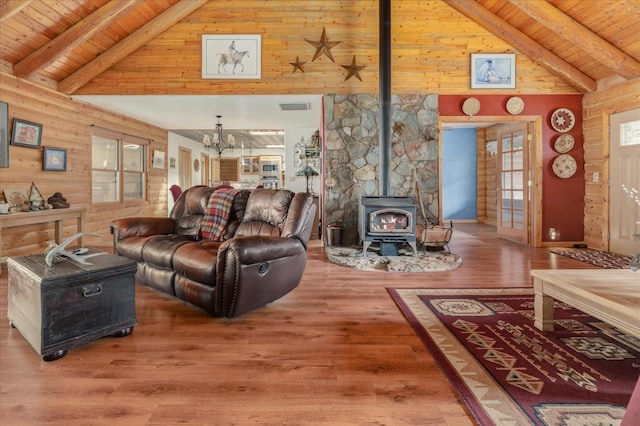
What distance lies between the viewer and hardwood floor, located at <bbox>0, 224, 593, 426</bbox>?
1.51m

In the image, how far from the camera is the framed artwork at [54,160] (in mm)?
5145

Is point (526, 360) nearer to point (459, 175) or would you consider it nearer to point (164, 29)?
point (164, 29)

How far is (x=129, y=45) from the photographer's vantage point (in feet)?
17.2

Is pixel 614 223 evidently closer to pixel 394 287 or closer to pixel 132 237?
pixel 394 287

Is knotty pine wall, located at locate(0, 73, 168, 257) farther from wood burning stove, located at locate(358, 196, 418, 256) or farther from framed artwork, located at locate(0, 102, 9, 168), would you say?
wood burning stove, located at locate(358, 196, 418, 256)

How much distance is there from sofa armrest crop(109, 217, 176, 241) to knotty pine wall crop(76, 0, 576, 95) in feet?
8.85

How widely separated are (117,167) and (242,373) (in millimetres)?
6600

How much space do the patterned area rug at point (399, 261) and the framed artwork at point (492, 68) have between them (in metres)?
2.86

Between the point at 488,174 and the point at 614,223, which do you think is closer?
the point at 614,223

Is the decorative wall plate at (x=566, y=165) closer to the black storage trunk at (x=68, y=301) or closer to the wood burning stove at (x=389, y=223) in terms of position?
the wood burning stove at (x=389, y=223)

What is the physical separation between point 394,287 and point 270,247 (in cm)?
144

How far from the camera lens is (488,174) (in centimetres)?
890

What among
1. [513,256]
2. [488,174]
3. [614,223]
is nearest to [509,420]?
[513,256]

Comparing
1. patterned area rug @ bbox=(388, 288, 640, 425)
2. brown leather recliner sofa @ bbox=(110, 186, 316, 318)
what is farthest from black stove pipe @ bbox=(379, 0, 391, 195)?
patterned area rug @ bbox=(388, 288, 640, 425)
